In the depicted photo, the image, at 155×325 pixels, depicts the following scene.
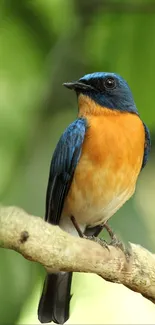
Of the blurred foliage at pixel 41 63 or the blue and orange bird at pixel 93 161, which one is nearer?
the blurred foliage at pixel 41 63

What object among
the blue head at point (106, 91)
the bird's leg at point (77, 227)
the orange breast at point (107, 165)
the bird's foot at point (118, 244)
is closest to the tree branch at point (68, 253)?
the bird's foot at point (118, 244)

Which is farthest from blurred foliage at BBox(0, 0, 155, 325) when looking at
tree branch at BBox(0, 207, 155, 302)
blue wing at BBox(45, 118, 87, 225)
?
blue wing at BBox(45, 118, 87, 225)

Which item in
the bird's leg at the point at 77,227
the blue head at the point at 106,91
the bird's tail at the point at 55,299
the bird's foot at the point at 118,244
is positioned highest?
the blue head at the point at 106,91

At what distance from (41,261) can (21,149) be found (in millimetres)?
884

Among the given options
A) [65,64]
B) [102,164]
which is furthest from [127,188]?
[65,64]

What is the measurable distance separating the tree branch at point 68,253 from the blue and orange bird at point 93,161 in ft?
2.52

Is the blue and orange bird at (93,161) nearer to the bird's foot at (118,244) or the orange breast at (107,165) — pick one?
the orange breast at (107,165)

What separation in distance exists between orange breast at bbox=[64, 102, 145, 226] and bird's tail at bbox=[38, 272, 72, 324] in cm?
50

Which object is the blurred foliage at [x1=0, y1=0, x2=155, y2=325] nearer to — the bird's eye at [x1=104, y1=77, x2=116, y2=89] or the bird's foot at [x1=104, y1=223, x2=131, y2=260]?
the bird's foot at [x1=104, y1=223, x2=131, y2=260]

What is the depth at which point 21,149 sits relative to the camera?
3014 mm

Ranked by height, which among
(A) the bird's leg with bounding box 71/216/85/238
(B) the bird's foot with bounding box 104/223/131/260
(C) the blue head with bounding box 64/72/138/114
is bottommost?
(A) the bird's leg with bounding box 71/216/85/238

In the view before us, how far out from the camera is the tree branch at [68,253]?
6.47 feet

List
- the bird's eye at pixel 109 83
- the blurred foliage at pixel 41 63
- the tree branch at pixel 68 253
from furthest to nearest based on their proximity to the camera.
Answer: the bird's eye at pixel 109 83 → the blurred foliage at pixel 41 63 → the tree branch at pixel 68 253

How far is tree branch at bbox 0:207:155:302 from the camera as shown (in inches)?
77.6
